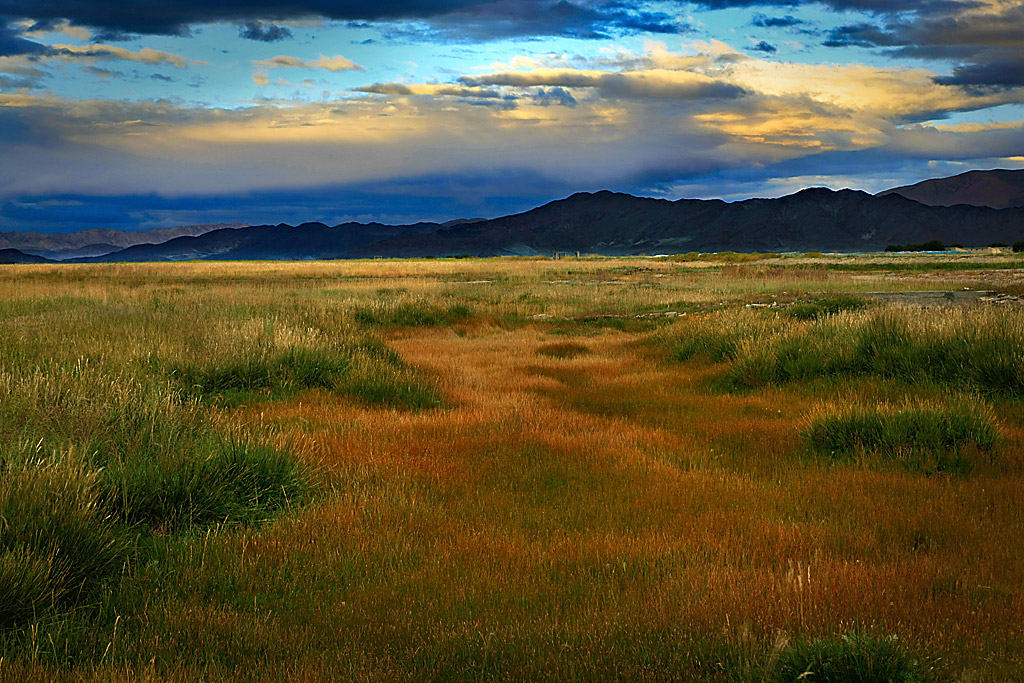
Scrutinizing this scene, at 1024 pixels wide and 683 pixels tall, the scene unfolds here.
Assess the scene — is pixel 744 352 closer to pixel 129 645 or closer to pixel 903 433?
pixel 903 433

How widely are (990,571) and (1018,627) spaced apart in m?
0.83

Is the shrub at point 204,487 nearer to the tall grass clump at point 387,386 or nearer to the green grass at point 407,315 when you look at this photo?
the tall grass clump at point 387,386

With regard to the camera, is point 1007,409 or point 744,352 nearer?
point 1007,409

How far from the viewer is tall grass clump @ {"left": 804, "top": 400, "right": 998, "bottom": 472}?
24.1 ft

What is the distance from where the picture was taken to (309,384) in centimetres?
1162

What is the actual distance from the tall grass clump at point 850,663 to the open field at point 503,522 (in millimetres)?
15

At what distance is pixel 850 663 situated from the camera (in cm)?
337

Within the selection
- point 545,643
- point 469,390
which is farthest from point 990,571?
point 469,390

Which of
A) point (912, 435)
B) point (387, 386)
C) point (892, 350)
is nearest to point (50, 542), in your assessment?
point (387, 386)

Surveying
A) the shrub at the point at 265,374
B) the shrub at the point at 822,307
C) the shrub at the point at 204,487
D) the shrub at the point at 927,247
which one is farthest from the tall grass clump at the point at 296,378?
the shrub at the point at 927,247

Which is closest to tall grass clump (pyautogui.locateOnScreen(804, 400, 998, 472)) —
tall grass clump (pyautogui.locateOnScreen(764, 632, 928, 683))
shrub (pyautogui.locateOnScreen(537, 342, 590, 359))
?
tall grass clump (pyautogui.locateOnScreen(764, 632, 928, 683))

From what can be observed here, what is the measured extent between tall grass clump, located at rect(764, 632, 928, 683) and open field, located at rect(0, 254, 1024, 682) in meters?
0.01

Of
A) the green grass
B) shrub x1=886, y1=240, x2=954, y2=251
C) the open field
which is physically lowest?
the open field

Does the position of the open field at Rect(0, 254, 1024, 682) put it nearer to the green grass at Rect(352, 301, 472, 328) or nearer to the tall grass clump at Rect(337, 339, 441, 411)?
the tall grass clump at Rect(337, 339, 441, 411)
